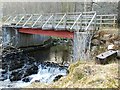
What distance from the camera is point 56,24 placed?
18188mm

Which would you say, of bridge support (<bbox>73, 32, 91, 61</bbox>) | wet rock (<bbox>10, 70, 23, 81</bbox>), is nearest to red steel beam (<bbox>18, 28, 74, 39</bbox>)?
wet rock (<bbox>10, 70, 23, 81</bbox>)

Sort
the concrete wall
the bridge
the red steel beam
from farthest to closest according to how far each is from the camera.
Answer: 1. the concrete wall
2. the red steel beam
3. the bridge

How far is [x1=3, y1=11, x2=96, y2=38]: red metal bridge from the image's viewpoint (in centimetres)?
1413

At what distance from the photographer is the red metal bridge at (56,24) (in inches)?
556

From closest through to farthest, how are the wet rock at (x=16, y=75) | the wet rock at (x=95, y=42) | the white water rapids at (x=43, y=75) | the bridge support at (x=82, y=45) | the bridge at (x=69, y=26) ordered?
the bridge support at (x=82, y=45) → the wet rock at (x=95, y=42) → the bridge at (x=69, y=26) → the white water rapids at (x=43, y=75) → the wet rock at (x=16, y=75)

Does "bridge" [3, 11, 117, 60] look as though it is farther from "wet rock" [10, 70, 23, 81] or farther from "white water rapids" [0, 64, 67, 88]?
"wet rock" [10, 70, 23, 81]

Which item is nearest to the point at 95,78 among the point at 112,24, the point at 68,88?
the point at 68,88

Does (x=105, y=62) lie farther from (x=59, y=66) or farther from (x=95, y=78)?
(x=59, y=66)

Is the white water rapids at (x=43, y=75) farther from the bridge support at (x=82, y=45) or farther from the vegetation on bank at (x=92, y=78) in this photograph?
the vegetation on bank at (x=92, y=78)

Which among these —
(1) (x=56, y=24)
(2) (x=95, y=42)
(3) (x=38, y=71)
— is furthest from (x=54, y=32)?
(2) (x=95, y=42)

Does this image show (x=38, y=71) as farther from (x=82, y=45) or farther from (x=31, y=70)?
(x=82, y=45)

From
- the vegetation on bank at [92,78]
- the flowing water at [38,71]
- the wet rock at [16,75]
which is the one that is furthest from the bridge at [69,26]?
the vegetation on bank at [92,78]

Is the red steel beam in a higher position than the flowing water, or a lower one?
higher

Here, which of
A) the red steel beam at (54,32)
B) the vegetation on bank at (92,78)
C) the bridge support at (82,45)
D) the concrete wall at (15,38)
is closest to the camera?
the vegetation on bank at (92,78)
